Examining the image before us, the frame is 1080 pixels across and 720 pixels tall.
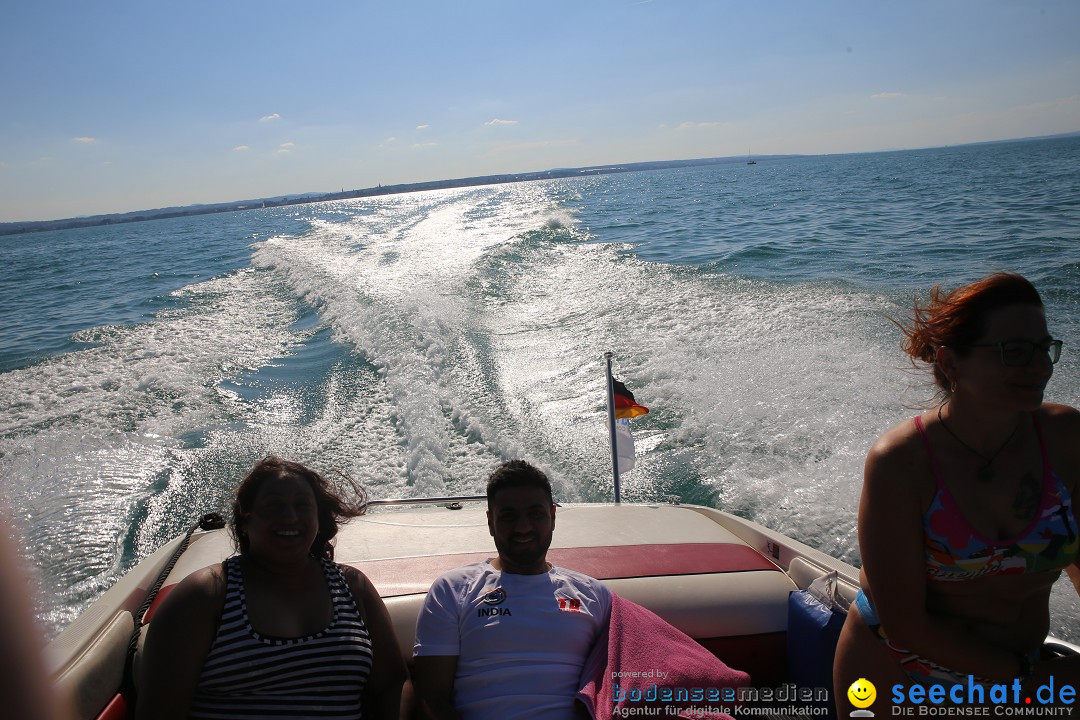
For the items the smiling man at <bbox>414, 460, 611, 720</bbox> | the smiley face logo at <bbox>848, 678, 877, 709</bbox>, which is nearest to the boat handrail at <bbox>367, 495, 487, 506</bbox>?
the smiling man at <bbox>414, 460, 611, 720</bbox>

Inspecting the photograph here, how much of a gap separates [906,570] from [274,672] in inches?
67.4

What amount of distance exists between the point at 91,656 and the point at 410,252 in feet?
52.3

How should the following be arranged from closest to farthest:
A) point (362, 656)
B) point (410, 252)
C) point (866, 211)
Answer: point (362, 656) < point (410, 252) < point (866, 211)

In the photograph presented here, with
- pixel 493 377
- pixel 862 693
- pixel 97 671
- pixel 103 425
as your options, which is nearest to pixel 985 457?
pixel 862 693

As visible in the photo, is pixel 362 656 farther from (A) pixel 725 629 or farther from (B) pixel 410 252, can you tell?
(B) pixel 410 252

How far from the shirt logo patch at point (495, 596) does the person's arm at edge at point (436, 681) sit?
193 mm

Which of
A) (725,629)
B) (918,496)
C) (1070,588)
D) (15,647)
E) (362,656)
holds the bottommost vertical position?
(1070,588)

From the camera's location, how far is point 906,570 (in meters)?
1.70

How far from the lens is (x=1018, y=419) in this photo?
175cm

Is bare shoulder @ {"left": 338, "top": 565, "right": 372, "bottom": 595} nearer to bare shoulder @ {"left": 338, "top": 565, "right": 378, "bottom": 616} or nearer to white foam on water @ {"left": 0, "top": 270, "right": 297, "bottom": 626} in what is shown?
bare shoulder @ {"left": 338, "top": 565, "right": 378, "bottom": 616}

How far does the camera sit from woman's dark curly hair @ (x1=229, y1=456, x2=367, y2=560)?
2186mm

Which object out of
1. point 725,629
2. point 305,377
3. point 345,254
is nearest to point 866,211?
point 345,254

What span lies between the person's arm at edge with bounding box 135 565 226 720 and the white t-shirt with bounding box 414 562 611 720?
2.03 feet

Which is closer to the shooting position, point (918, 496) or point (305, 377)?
point (918, 496)
